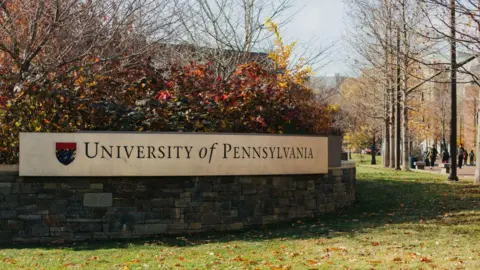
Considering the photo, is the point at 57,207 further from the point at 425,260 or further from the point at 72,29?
the point at 425,260

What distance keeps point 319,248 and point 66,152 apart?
4543mm

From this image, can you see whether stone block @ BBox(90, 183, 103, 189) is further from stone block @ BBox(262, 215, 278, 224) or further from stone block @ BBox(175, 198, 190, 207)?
stone block @ BBox(262, 215, 278, 224)

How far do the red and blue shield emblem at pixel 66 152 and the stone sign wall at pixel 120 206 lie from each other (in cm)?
30

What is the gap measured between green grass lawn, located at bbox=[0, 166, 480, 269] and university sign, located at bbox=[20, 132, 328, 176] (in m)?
1.19

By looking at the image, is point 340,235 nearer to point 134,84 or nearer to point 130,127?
point 130,127

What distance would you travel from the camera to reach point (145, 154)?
10.1 m

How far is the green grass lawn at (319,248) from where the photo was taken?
23.5ft

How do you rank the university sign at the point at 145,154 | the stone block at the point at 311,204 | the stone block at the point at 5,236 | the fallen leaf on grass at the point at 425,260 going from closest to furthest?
the fallen leaf on grass at the point at 425,260, the stone block at the point at 5,236, the university sign at the point at 145,154, the stone block at the point at 311,204

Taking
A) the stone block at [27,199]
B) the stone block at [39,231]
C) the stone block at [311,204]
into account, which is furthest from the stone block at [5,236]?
the stone block at [311,204]

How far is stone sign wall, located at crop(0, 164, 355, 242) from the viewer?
978 centimetres

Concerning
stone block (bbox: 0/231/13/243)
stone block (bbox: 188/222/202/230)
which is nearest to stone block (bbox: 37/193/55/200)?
stone block (bbox: 0/231/13/243)

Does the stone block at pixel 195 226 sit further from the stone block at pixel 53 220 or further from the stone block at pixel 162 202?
the stone block at pixel 53 220

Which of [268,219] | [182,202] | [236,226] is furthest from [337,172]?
[182,202]

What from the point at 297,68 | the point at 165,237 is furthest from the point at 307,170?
the point at 297,68
